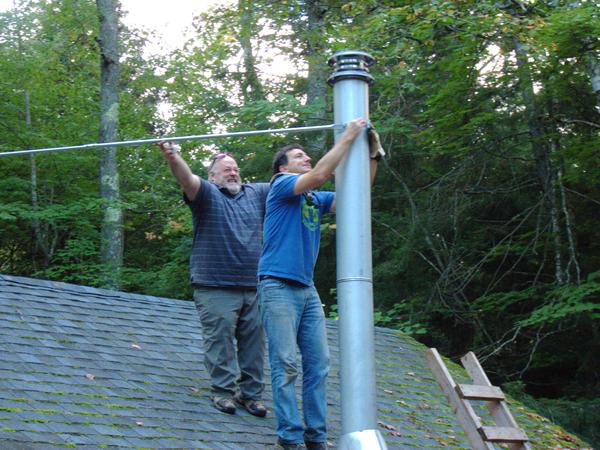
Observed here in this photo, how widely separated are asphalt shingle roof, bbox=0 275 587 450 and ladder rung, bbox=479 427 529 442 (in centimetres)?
53

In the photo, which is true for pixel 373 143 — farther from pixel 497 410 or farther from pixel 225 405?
pixel 497 410

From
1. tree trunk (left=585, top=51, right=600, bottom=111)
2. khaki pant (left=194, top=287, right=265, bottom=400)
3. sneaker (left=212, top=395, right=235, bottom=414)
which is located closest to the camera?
khaki pant (left=194, top=287, right=265, bottom=400)

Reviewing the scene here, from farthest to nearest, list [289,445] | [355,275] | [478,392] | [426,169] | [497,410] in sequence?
[426,169] < [497,410] < [478,392] < [289,445] < [355,275]

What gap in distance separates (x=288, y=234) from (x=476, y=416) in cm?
242

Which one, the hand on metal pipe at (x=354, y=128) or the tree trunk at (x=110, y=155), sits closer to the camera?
the hand on metal pipe at (x=354, y=128)

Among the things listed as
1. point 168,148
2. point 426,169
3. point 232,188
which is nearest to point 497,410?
point 232,188

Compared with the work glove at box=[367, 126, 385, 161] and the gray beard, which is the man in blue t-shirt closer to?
the gray beard

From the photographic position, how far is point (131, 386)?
6.02 meters

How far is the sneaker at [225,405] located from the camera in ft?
19.4

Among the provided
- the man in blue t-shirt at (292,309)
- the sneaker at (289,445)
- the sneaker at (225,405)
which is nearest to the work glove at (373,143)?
the man in blue t-shirt at (292,309)

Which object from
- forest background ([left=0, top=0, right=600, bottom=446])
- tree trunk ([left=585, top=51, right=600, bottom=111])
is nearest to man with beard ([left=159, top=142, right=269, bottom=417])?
forest background ([left=0, top=0, right=600, bottom=446])

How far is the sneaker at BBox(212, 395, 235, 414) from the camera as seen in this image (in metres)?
5.90

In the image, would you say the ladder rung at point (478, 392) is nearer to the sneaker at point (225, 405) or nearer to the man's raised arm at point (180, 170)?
the sneaker at point (225, 405)

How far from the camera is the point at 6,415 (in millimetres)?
4789
